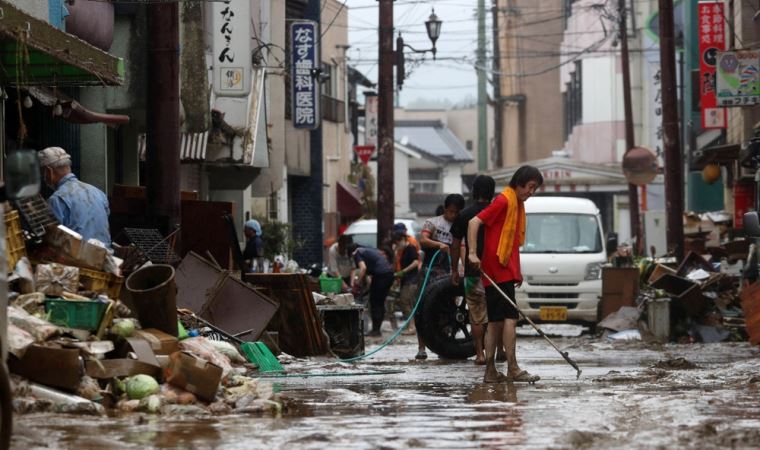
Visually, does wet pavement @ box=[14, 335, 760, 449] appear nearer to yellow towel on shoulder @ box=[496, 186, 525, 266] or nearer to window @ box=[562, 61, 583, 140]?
yellow towel on shoulder @ box=[496, 186, 525, 266]

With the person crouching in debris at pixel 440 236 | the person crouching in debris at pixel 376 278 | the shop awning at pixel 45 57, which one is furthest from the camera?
the person crouching in debris at pixel 376 278

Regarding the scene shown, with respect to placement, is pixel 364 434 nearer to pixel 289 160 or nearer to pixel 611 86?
pixel 289 160

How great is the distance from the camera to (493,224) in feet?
46.1

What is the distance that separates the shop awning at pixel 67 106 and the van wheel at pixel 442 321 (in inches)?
154

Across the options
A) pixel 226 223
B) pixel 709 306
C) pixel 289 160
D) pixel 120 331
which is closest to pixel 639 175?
pixel 289 160

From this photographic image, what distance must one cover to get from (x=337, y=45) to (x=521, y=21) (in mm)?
20918

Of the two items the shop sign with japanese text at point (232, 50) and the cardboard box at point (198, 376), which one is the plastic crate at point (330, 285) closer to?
the shop sign with japanese text at point (232, 50)

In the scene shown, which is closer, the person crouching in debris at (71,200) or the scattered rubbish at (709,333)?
the person crouching in debris at (71,200)

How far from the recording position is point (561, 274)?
83.0 feet

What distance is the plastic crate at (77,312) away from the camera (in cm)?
1114

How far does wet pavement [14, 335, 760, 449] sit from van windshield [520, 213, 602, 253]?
10593mm

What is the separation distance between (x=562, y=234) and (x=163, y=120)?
440 inches

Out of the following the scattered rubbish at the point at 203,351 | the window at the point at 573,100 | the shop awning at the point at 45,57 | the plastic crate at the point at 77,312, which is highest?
the window at the point at 573,100

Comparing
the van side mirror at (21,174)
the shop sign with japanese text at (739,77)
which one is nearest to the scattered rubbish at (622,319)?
the shop sign with japanese text at (739,77)
